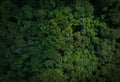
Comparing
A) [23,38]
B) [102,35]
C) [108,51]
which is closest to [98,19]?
[102,35]

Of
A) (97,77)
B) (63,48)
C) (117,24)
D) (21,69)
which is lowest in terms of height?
(97,77)

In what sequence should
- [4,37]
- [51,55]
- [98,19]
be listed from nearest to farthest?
1. [4,37]
2. [51,55]
3. [98,19]

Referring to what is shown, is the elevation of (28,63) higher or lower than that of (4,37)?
lower

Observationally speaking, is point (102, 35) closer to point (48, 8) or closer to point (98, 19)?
point (98, 19)

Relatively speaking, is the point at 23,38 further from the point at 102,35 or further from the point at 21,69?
the point at 102,35

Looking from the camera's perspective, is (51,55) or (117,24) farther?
(117,24)

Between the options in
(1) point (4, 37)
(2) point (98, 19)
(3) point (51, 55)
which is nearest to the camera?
(1) point (4, 37)
